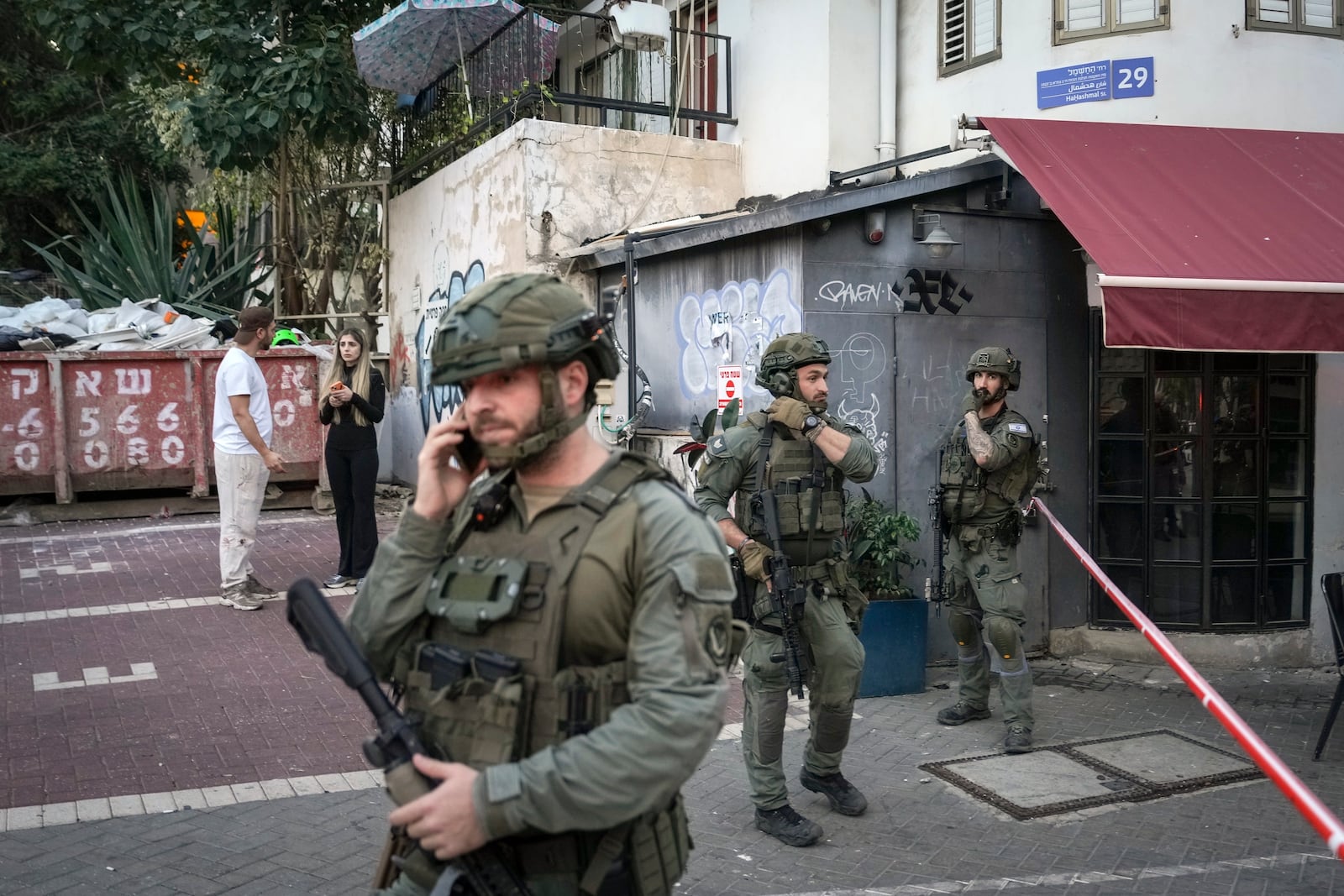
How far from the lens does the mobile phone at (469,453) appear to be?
2.36 m

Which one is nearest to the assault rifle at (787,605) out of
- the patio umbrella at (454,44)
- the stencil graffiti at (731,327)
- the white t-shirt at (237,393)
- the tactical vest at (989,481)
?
the tactical vest at (989,481)

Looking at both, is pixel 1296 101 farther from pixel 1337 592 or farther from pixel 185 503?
pixel 185 503

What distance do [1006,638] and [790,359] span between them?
196cm

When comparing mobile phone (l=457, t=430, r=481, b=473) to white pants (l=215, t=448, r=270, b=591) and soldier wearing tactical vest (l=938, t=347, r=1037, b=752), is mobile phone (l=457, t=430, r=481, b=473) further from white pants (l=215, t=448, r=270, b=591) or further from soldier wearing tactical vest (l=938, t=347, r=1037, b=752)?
white pants (l=215, t=448, r=270, b=591)

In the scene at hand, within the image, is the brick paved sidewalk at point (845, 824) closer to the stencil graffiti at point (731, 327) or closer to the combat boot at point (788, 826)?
the combat boot at point (788, 826)

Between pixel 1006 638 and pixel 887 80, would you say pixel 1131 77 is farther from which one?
pixel 1006 638

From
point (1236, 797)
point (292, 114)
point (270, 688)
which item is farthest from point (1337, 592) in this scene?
point (292, 114)

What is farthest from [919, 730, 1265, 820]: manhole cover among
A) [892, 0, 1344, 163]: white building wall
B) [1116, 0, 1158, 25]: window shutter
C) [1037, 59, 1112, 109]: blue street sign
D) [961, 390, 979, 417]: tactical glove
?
[1116, 0, 1158, 25]: window shutter

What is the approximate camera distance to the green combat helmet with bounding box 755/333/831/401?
4.80 m

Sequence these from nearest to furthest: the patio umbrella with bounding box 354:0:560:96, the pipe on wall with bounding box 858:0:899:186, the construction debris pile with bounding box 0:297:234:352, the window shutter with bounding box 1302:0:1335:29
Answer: the window shutter with bounding box 1302:0:1335:29 < the pipe on wall with bounding box 858:0:899:186 < the patio umbrella with bounding box 354:0:560:96 < the construction debris pile with bounding box 0:297:234:352

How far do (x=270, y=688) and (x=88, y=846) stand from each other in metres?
2.02

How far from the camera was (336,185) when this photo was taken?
14.5 m

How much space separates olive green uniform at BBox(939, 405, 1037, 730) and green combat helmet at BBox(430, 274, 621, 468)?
3.97m

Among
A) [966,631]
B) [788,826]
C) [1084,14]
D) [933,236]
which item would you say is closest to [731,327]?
[933,236]
